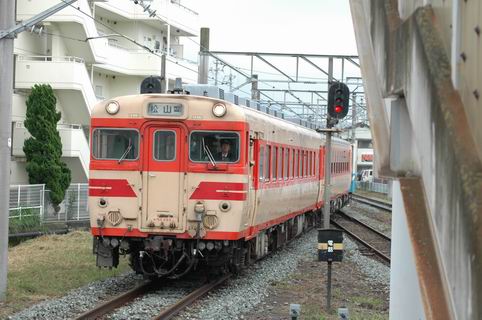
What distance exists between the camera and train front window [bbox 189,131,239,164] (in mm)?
10828

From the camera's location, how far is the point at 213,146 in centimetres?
1092

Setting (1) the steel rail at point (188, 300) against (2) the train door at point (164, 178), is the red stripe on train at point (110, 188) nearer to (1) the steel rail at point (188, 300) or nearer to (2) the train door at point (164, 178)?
(2) the train door at point (164, 178)

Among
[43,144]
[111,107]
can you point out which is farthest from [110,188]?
[43,144]

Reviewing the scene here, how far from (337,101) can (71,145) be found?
1850cm

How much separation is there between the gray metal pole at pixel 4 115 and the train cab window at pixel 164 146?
7.12 ft

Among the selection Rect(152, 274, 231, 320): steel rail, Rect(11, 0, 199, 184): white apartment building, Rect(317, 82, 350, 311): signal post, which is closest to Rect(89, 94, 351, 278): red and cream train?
Rect(152, 274, 231, 320): steel rail

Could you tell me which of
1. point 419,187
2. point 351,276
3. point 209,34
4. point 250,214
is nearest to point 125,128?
point 250,214

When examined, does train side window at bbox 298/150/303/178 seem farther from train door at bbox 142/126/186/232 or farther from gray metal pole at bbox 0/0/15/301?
gray metal pole at bbox 0/0/15/301

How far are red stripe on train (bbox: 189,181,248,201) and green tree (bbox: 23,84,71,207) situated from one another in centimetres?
1542

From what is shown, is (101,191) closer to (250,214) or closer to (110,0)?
(250,214)

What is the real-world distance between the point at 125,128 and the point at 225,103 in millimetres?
1601

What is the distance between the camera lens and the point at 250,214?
37.9ft

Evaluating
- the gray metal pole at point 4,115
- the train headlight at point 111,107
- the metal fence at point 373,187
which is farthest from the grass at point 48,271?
the metal fence at point 373,187

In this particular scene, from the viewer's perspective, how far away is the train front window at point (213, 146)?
426 inches
